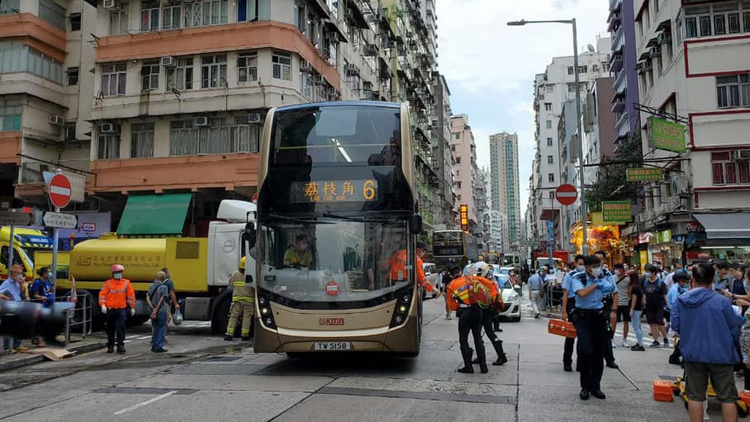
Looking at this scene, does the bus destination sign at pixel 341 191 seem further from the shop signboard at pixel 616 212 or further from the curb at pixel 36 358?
the shop signboard at pixel 616 212

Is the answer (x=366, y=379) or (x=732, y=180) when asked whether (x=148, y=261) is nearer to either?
(x=366, y=379)

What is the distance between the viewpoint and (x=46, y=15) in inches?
1147

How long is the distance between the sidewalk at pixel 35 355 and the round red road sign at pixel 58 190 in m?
3.05

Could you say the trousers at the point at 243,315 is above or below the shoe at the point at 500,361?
above

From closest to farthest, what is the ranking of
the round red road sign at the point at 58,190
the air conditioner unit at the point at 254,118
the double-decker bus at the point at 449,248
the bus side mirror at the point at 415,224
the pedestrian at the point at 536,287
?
the bus side mirror at the point at 415,224 < the round red road sign at the point at 58,190 < the pedestrian at the point at 536,287 < the air conditioner unit at the point at 254,118 < the double-decker bus at the point at 449,248

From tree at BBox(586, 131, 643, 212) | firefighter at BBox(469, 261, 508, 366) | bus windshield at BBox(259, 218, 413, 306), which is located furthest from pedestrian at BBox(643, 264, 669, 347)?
tree at BBox(586, 131, 643, 212)

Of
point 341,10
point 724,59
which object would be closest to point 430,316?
point 724,59

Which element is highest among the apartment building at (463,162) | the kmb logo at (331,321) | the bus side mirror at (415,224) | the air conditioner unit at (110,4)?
the apartment building at (463,162)

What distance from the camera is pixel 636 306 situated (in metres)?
13.2

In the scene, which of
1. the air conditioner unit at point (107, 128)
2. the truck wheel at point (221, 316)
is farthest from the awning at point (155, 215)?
the truck wheel at point (221, 316)

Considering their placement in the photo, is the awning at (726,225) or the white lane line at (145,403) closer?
the white lane line at (145,403)

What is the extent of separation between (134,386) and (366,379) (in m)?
3.44

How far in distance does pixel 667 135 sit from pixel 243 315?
18.5 m

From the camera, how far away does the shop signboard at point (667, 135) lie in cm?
2334
